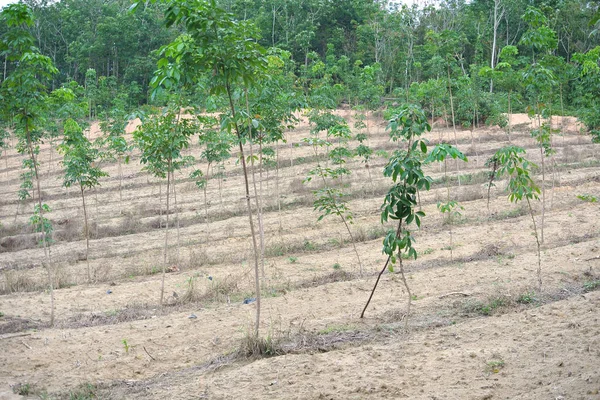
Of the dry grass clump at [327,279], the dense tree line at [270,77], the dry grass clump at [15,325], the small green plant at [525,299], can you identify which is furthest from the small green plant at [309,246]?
the dry grass clump at [15,325]

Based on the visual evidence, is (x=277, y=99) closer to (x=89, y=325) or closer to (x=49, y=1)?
(x=89, y=325)

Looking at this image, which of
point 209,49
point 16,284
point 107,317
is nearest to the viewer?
point 209,49

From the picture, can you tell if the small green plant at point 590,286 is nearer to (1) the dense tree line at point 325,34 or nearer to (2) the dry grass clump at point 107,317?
(2) the dry grass clump at point 107,317

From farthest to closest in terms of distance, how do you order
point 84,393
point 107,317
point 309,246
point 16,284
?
1. point 309,246
2. point 16,284
3. point 107,317
4. point 84,393

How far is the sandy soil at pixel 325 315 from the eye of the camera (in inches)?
216

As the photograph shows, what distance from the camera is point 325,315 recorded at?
7.70m

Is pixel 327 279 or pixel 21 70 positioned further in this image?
pixel 327 279

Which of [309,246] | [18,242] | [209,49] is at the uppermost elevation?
[209,49]

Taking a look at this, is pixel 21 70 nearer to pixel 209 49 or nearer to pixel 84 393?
pixel 209 49

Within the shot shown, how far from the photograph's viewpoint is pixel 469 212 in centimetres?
1460

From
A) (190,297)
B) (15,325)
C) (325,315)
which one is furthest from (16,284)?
(325,315)

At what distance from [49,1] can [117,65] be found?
12.0 meters

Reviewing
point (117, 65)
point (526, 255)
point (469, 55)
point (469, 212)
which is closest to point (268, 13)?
point (117, 65)

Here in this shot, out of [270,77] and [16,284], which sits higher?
[270,77]
